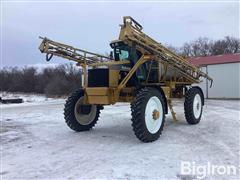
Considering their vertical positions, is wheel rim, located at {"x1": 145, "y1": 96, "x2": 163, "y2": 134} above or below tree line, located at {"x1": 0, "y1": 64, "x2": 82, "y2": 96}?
below

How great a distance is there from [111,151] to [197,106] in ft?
16.1

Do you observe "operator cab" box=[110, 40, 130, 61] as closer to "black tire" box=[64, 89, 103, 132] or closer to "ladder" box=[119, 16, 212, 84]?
"ladder" box=[119, 16, 212, 84]

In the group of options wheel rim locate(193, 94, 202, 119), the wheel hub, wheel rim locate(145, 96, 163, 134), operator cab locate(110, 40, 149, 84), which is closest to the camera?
wheel rim locate(145, 96, 163, 134)

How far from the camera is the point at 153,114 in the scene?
8047mm

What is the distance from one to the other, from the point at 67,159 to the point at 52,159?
0.29 m

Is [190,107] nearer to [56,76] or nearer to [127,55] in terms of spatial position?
[127,55]

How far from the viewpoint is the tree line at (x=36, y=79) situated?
40047 millimetres

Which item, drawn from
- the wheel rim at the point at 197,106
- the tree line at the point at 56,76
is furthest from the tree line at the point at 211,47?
the wheel rim at the point at 197,106

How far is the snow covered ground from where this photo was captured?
5619mm

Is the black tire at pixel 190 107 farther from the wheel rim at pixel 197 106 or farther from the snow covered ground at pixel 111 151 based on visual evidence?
the snow covered ground at pixel 111 151

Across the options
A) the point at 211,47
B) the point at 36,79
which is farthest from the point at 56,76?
the point at 211,47

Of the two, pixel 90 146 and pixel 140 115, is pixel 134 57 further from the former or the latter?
pixel 90 146

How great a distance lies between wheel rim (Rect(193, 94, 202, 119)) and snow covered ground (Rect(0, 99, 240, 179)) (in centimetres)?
55

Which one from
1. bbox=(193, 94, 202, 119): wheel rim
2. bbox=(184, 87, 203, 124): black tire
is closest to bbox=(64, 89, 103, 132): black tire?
bbox=(184, 87, 203, 124): black tire
